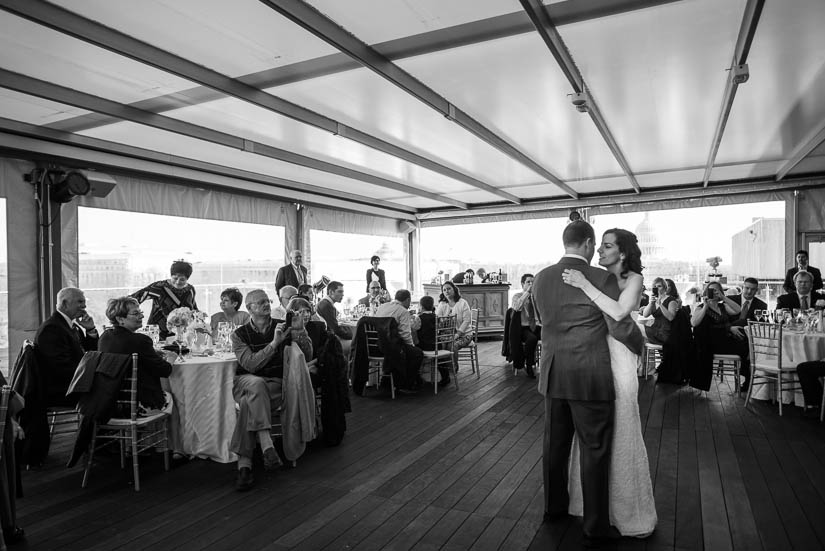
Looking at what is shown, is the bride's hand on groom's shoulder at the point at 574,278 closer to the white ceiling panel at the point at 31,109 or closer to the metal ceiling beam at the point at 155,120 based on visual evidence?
the metal ceiling beam at the point at 155,120

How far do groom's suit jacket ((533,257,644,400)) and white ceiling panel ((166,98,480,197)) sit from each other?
12.8ft

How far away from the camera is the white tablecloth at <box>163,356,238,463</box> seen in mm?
4000

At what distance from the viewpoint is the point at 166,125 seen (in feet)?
18.6

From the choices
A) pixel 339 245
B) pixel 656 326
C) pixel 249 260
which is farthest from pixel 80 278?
pixel 656 326

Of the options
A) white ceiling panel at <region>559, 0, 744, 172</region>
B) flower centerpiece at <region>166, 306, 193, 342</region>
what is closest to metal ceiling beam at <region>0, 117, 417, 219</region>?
flower centerpiece at <region>166, 306, 193, 342</region>

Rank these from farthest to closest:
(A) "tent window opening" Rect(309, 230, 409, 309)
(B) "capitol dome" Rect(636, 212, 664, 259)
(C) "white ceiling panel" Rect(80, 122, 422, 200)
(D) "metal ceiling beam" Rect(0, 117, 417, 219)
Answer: (B) "capitol dome" Rect(636, 212, 664, 259), (A) "tent window opening" Rect(309, 230, 409, 309), (C) "white ceiling panel" Rect(80, 122, 422, 200), (D) "metal ceiling beam" Rect(0, 117, 417, 219)

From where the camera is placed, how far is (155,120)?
554 cm

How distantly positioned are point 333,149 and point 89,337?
383 centimetres

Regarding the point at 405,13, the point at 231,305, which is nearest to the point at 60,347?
the point at 231,305

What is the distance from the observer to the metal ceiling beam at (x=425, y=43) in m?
3.50

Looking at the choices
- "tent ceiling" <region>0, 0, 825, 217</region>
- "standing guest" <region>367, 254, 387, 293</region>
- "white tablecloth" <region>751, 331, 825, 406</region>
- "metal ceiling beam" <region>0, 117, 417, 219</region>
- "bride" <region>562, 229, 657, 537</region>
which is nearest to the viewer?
"bride" <region>562, 229, 657, 537</region>

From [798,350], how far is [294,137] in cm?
602

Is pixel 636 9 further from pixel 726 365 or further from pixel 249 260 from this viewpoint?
pixel 249 260

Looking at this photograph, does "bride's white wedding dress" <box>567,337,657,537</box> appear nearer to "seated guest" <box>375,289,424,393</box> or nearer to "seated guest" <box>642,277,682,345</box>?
"seated guest" <box>375,289,424,393</box>
